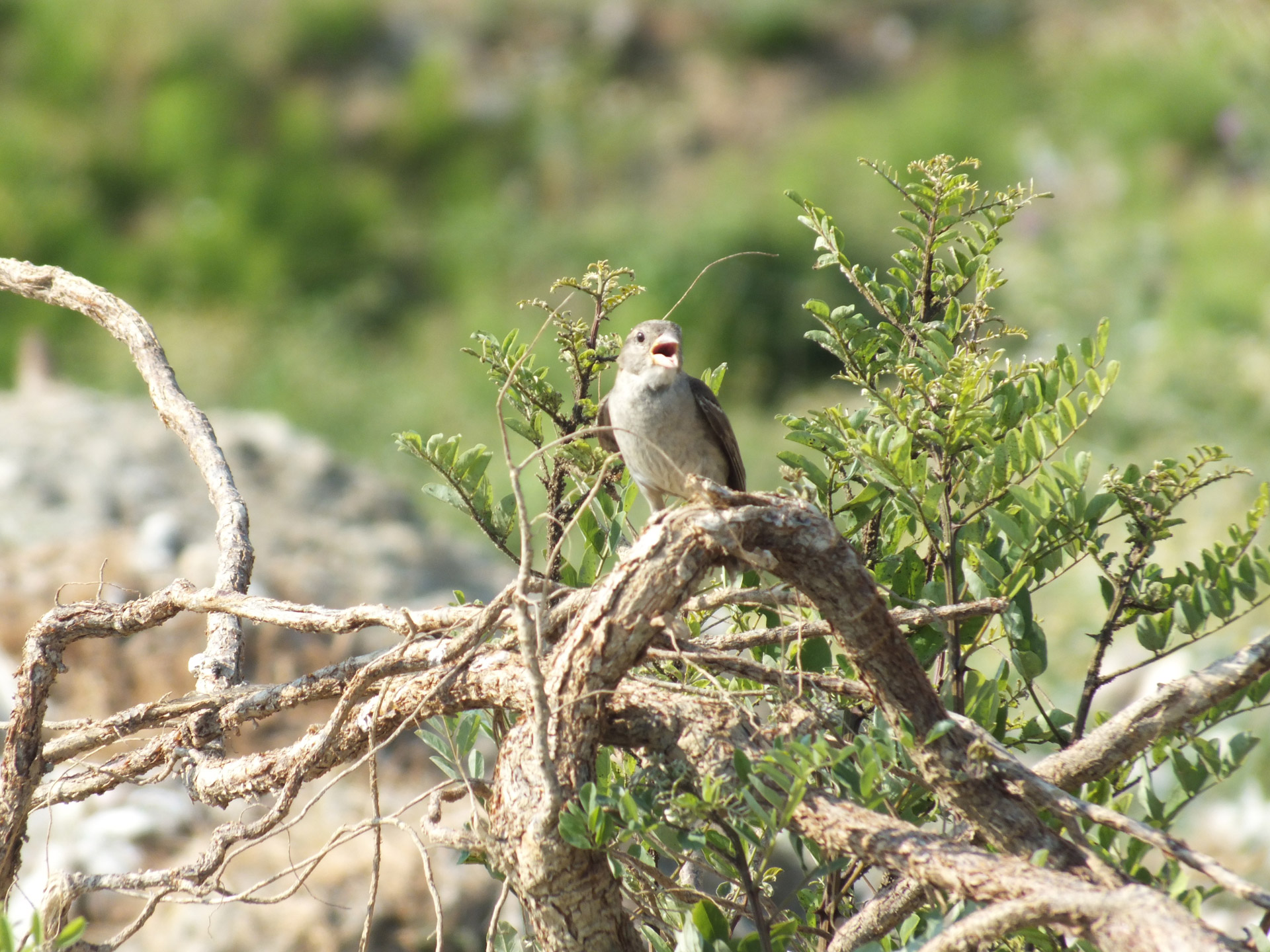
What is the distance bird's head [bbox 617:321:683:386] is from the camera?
3.30 metres

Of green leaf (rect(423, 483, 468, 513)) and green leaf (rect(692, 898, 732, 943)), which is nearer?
green leaf (rect(692, 898, 732, 943))

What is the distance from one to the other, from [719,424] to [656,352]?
0.98 ft

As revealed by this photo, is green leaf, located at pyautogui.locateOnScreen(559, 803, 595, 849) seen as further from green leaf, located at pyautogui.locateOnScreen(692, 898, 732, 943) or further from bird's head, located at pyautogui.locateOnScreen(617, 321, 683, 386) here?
bird's head, located at pyautogui.locateOnScreen(617, 321, 683, 386)

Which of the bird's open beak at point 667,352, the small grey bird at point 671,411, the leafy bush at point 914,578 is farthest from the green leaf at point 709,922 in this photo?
the bird's open beak at point 667,352

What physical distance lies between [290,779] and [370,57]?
14.7m

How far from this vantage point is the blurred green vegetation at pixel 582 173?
1053 cm

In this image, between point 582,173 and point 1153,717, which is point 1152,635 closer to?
point 1153,717

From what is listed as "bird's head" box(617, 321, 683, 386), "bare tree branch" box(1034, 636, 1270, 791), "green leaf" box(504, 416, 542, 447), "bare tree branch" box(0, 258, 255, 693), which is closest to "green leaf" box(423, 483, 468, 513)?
"green leaf" box(504, 416, 542, 447)

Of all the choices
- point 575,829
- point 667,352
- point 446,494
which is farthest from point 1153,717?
point 667,352

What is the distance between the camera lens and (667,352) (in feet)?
11.0

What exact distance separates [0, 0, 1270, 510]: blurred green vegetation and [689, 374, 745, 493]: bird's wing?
18.9ft

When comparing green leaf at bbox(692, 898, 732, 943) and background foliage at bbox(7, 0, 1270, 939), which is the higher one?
background foliage at bbox(7, 0, 1270, 939)

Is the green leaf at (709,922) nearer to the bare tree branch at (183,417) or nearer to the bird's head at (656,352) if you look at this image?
the bare tree branch at (183,417)

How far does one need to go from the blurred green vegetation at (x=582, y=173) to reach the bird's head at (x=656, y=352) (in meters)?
5.87
